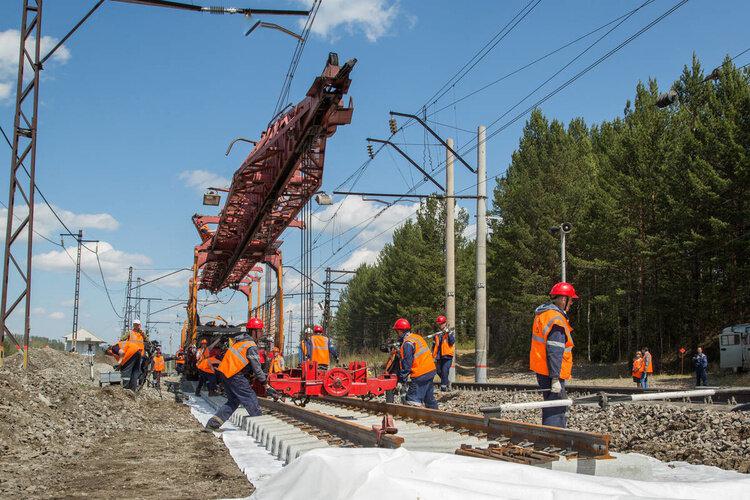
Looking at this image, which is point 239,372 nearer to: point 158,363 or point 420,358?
point 420,358

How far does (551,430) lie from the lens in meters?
6.32

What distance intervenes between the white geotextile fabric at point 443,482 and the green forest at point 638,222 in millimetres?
21851

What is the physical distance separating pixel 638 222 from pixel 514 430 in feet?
105

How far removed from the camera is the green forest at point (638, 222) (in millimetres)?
30578

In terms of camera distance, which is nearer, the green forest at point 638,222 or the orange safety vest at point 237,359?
the orange safety vest at point 237,359

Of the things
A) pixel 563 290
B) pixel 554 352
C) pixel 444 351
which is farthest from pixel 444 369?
pixel 554 352

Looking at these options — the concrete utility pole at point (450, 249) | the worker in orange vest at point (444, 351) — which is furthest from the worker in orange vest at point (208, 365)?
the concrete utility pole at point (450, 249)

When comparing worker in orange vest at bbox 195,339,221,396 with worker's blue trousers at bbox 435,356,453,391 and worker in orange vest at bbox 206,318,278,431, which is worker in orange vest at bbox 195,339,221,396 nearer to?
worker's blue trousers at bbox 435,356,453,391

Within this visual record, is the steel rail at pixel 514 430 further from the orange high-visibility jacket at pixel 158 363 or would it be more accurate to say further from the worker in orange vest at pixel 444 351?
the orange high-visibility jacket at pixel 158 363

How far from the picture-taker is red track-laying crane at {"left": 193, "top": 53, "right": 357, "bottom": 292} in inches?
508

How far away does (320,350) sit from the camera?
15016 mm

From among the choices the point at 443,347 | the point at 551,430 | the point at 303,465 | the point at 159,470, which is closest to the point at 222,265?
the point at 443,347

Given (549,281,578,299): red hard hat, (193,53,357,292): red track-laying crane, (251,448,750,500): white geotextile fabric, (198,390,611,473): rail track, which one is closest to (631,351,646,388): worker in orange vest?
(193,53,357,292): red track-laying crane

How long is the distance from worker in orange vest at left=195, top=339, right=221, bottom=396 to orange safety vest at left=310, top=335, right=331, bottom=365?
7.66 feet
